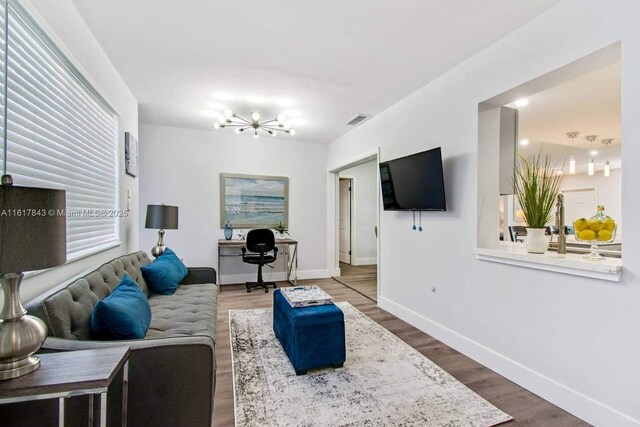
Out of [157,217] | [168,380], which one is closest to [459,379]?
[168,380]

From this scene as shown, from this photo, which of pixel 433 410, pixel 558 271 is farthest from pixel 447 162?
pixel 433 410

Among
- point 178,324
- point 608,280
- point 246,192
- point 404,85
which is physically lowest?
point 178,324

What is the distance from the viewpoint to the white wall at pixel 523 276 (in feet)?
5.57

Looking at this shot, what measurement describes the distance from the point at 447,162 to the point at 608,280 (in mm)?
1541

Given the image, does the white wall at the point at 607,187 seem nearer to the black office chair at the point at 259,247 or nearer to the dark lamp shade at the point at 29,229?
the black office chair at the point at 259,247

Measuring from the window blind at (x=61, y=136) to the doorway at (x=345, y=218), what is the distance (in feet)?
17.1

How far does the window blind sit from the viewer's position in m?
1.48

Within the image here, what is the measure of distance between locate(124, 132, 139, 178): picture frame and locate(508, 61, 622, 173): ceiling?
397 cm

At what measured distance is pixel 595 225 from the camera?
2006mm

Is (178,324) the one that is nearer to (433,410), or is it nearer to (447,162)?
(433,410)

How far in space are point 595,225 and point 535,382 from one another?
1138 mm

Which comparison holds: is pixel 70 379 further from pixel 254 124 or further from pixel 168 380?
pixel 254 124

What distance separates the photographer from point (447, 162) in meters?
2.97

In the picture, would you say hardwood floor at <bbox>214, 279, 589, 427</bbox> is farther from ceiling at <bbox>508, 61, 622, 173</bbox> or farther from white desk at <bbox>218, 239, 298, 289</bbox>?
ceiling at <bbox>508, 61, 622, 173</bbox>
